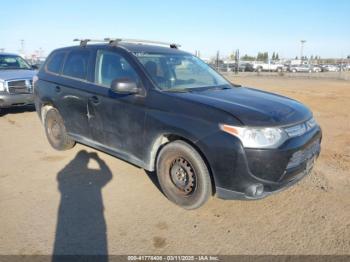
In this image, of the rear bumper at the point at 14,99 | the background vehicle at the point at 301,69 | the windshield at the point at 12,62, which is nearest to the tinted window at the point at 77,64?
the rear bumper at the point at 14,99

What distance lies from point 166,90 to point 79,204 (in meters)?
1.73

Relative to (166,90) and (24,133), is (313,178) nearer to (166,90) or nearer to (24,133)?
(166,90)

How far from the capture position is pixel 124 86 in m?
4.01

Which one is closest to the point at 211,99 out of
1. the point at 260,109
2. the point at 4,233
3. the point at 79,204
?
the point at 260,109

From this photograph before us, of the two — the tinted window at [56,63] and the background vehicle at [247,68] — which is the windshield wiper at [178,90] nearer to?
the tinted window at [56,63]

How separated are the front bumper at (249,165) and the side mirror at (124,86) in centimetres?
118

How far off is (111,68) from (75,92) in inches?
33.0

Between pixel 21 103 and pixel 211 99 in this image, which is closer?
pixel 211 99

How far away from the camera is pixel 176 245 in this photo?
3168 millimetres

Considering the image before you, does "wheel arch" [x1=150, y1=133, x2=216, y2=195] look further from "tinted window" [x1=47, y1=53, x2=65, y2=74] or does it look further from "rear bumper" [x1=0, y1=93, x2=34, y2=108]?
"rear bumper" [x1=0, y1=93, x2=34, y2=108]

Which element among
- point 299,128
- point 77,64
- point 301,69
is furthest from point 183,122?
point 301,69

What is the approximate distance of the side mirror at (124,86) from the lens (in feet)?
13.1

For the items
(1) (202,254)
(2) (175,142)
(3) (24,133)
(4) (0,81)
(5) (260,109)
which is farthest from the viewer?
(4) (0,81)

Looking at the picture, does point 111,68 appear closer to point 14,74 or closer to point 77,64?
point 77,64
